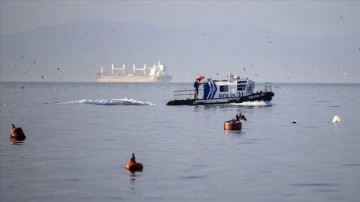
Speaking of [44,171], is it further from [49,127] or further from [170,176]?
[49,127]

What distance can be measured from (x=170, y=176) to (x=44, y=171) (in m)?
6.32

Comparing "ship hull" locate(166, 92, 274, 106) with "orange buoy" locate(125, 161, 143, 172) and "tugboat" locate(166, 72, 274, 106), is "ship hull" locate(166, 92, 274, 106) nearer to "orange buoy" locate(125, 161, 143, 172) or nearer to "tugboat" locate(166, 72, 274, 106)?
"tugboat" locate(166, 72, 274, 106)

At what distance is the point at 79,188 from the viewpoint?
30.4m

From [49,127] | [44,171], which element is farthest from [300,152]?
[49,127]

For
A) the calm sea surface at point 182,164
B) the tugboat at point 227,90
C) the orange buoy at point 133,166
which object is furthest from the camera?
the tugboat at point 227,90

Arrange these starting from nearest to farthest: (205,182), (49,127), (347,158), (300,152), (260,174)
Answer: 1. (205,182)
2. (260,174)
3. (347,158)
4. (300,152)
5. (49,127)

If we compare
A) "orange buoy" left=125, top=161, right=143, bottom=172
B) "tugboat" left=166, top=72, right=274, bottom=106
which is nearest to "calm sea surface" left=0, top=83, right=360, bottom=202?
"orange buoy" left=125, top=161, right=143, bottom=172

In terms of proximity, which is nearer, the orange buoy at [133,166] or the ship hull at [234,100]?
the orange buoy at [133,166]

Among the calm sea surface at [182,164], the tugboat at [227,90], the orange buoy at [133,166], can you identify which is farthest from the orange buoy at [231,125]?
the tugboat at [227,90]

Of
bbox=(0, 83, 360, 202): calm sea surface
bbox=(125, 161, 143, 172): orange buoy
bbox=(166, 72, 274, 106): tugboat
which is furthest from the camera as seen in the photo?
bbox=(166, 72, 274, 106): tugboat

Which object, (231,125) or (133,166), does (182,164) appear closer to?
(133,166)

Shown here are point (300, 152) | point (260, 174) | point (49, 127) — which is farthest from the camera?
point (49, 127)

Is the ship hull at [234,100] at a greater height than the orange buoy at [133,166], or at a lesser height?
greater

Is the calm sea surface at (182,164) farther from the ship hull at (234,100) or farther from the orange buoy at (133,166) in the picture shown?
the ship hull at (234,100)
